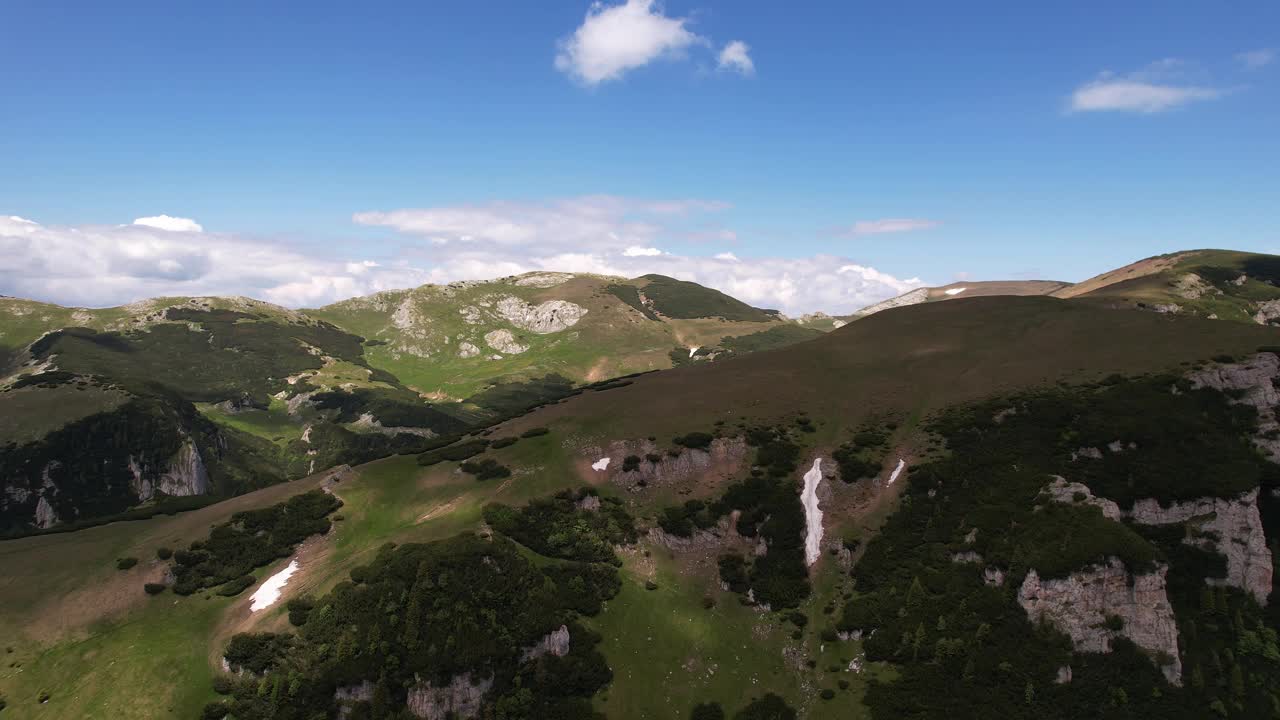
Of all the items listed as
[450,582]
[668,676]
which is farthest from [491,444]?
[668,676]

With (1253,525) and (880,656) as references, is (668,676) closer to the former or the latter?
(880,656)

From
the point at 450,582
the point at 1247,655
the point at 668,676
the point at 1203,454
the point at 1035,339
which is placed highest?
the point at 1035,339

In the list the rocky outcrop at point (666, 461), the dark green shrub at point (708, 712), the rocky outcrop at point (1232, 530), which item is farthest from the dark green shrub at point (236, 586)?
the rocky outcrop at point (1232, 530)

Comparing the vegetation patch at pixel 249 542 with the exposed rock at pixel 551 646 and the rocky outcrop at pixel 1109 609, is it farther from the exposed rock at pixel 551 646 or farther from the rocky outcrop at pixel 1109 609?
the rocky outcrop at pixel 1109 609

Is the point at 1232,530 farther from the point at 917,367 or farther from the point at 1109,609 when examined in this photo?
the point at 917,367

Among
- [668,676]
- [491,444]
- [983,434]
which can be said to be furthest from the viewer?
[491,444]

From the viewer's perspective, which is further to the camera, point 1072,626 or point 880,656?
point 880,656

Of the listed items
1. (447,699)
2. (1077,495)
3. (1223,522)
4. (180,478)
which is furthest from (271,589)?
(180,478)
